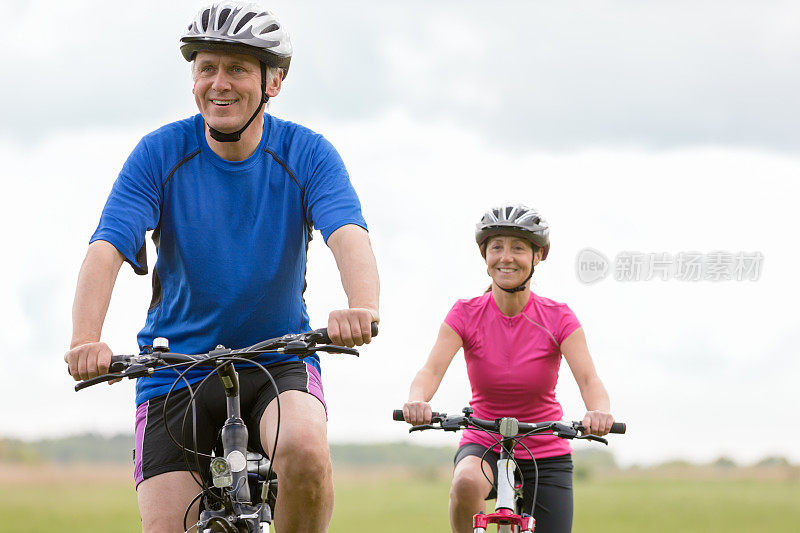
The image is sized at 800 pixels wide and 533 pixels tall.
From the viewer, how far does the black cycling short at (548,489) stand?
6.70 metres

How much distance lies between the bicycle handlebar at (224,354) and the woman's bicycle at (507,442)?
1999mm

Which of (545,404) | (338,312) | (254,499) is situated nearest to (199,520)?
(254,499)

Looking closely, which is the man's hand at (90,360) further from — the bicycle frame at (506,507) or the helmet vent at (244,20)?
the bicycle frame at (506,507)

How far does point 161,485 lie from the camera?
15.7 ft

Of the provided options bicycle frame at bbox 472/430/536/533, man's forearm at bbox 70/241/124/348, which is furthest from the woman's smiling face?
man's forearm at bbox 70/241/124/348

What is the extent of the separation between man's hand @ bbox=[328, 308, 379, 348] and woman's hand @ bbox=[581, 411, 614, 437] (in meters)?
2.38

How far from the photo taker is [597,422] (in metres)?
6.20

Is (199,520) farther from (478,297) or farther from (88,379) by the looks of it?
(478,297)

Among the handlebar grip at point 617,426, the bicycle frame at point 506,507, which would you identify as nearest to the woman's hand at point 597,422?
the handlebar grip at point 617,426

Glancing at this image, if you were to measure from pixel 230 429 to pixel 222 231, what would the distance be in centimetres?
101

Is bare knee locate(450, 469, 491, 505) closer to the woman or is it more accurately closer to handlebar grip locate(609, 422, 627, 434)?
the woman

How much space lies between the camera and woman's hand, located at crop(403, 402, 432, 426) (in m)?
6.21

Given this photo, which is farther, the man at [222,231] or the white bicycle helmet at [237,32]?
the white bicycle helmet at [237,32]

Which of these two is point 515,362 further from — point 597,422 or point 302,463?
point 302,463
